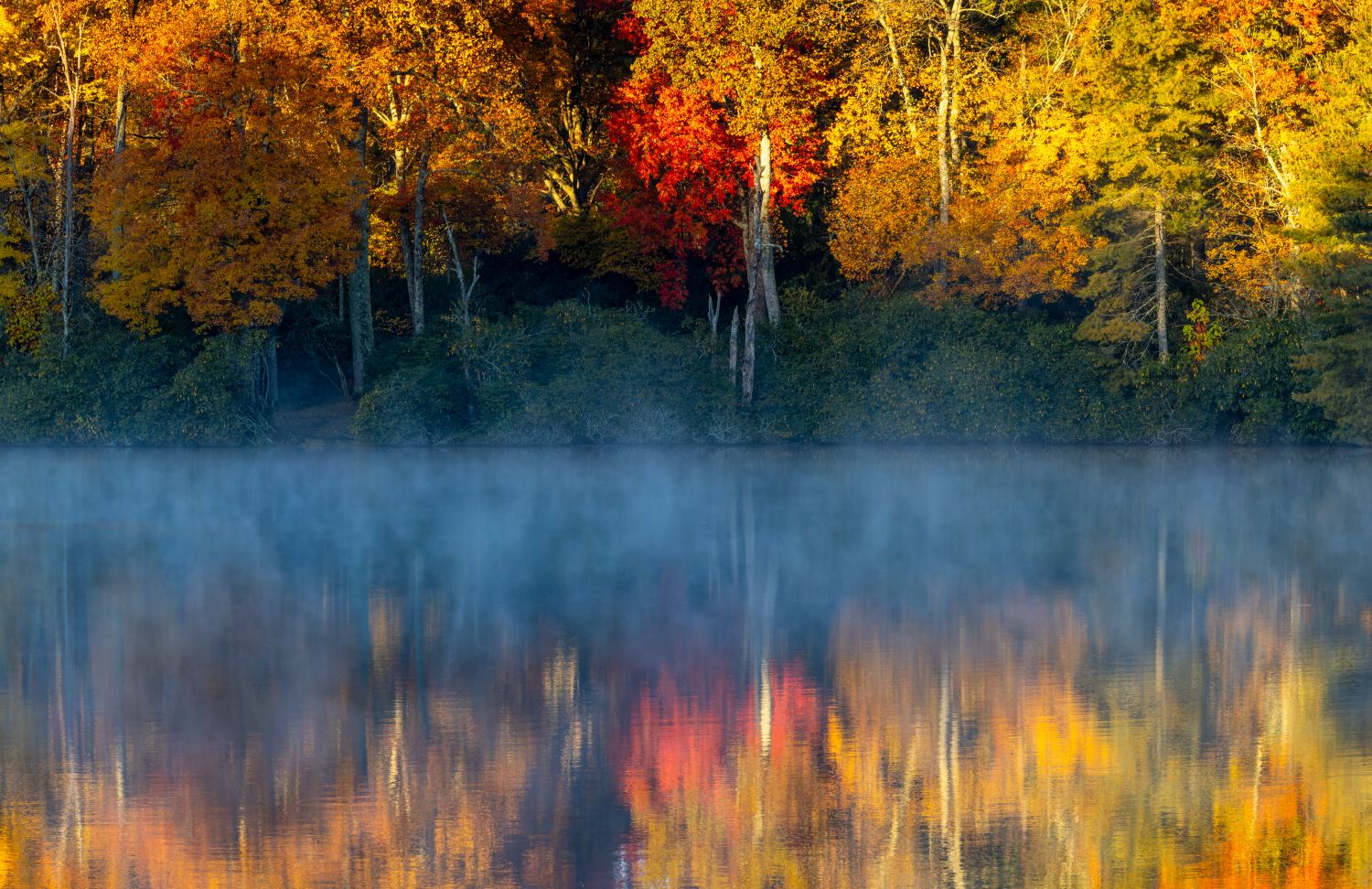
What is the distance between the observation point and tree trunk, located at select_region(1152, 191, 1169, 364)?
135 feet

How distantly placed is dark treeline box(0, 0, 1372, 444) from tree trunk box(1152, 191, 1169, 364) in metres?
0.08

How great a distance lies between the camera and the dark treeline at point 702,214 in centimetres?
4044

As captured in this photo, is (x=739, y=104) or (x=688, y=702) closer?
(x=688, y=702)

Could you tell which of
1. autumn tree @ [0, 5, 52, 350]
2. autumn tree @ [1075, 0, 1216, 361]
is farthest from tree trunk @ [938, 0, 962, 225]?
autumn tree @ [0, 5, 52, 350]

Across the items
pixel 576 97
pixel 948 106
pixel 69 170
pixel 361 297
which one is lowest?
pixel 361 297

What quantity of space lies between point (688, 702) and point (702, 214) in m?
34.2

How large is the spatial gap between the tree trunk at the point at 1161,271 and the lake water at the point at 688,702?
17.6 metres

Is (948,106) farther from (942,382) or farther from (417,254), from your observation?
(417,254)

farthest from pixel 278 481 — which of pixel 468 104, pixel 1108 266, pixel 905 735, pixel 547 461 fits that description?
pixel 905 735

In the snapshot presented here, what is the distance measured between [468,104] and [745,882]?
36.0m

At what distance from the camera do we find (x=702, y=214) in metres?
45.1

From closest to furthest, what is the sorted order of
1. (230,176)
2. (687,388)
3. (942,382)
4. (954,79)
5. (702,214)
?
1. (230,176)
2. (942,382)
3. (687,388)
4. (954,79)
5. (702,214)

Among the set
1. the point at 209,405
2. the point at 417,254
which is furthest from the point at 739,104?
the point at 209,405

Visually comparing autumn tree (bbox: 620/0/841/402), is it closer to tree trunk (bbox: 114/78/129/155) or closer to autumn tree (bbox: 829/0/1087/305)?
autumn tree (bbox: 829/0/1087/305)
